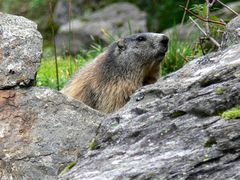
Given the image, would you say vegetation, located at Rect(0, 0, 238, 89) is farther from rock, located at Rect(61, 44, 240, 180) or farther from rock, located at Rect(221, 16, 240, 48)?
rock, located at Rect(221, 16, 240, 48)

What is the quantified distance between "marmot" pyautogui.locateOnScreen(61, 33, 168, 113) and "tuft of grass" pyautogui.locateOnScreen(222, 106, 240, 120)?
2826mm

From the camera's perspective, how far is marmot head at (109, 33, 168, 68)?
707 cm

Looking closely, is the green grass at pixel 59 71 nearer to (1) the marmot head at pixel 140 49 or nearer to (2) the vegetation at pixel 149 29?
(2) the vegetation at pixel 149 29

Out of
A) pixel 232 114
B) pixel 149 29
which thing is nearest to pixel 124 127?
pixel 232 114

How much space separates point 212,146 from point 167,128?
0.41 meters

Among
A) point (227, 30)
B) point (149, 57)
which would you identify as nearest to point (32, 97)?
point (227, 30)

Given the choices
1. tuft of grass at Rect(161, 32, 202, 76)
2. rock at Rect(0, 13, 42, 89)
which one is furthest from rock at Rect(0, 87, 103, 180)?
tuft of grass at Rect(161, 32, 202, 76)

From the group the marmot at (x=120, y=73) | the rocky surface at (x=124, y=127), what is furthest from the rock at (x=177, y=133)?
the marmot at (x=120, y=73)

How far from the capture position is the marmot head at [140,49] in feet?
23.2

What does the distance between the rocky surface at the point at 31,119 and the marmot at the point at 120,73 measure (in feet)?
4.75

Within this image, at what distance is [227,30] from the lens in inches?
213

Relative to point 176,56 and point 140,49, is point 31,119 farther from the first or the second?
point 176,56

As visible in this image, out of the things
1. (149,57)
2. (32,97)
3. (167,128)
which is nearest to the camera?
(167,128)

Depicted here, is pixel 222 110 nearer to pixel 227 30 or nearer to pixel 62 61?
Answer: pixel 227 30
